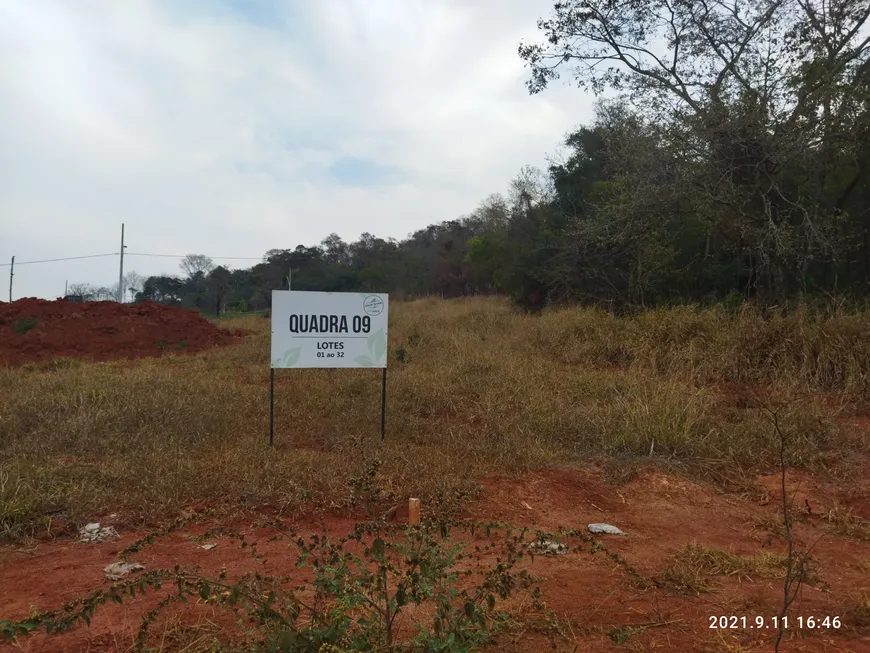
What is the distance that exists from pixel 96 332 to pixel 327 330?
38.8 feet

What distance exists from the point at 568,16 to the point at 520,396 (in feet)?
28.4

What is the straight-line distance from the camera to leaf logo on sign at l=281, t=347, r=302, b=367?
5285 millimetres

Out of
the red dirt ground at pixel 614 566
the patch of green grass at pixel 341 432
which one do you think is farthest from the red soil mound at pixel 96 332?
the red dirt ground at pixel 614 566

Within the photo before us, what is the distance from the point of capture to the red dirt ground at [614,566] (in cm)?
243

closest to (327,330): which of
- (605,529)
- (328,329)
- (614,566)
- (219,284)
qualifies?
(328,329)

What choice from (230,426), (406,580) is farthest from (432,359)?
(406,580)

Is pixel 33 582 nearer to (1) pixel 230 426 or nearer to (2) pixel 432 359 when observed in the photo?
(1) pixel 230 426
